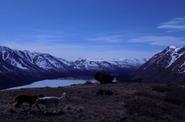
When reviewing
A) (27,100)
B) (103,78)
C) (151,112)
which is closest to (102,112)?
(151,112)

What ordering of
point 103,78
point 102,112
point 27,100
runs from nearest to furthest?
1. point 27,100
2. point 102,112
3. point 103,78

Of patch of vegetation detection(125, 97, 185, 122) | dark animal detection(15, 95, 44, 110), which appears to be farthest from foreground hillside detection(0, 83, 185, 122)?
dark animal detection(15, 95, 44, 110)

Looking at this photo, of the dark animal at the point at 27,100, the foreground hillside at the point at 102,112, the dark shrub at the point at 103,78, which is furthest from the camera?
the dark shrub at the point at 103,78

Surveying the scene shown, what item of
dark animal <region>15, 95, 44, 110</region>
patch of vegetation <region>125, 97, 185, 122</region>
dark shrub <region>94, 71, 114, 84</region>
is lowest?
patch of vegetation <region>125, 97, 185, 122</region>

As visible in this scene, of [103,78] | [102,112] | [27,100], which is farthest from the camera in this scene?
[103,78]

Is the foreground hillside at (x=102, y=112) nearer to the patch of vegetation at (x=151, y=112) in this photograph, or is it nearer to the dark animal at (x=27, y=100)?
the patch of vegetation at (x=151, y=112)

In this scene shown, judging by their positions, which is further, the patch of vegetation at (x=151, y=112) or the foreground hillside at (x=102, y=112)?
the patch of vegetation at (x=151, y=112)

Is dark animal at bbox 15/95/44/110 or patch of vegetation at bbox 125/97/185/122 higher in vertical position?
dark animal at bbox 15/95/44/110

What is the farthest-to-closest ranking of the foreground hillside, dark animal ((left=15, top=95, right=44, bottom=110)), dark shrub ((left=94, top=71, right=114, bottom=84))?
dark shrub ((left=94, top=71, right=114, bottom=84)) → dark animal ((left=15, top=95, right=44, bottom=110)) → the foreground hillside

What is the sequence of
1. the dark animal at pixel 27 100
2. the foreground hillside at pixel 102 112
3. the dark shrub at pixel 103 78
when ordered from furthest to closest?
1. the dark shrub at pixel 103 78
2. the dark animal at pixel 27 100
3. the foreground hillside at pixel 102 112

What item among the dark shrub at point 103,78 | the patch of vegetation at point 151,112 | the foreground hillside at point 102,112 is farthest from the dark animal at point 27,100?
the dark shrub at point 103,78

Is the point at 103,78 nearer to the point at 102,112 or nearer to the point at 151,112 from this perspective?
the point at 151,112

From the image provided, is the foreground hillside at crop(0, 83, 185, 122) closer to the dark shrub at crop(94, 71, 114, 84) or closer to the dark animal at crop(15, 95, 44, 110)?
the dark animal at crop(15, 95, 44, 110)

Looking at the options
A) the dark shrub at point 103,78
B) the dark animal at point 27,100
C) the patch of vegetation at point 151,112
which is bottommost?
A: the patch of vegetation at point 151,112
